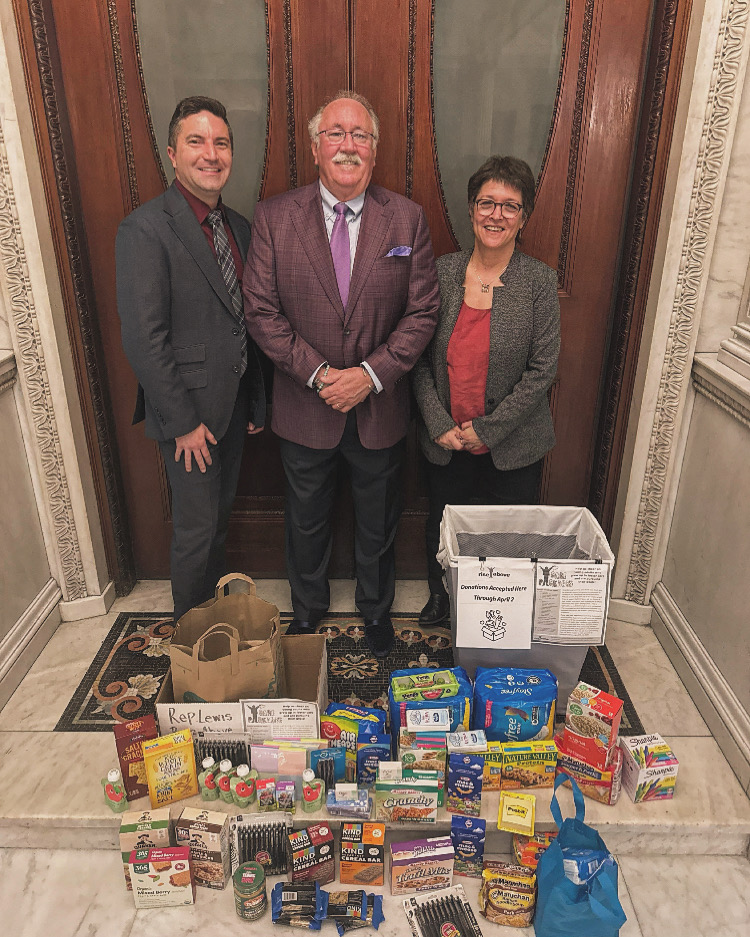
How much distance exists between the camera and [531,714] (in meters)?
1.95

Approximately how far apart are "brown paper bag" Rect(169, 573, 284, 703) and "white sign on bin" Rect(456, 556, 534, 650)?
0.53 meters

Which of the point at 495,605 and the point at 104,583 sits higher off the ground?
the point at 495,605

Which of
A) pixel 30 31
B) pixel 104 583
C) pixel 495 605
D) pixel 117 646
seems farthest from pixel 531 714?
pixel 30 31

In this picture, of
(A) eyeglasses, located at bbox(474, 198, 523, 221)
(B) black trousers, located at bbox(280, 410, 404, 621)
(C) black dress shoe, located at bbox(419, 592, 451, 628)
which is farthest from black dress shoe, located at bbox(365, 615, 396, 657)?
(A) eyeglasses, located at bbox(474, 198, 523, 221)

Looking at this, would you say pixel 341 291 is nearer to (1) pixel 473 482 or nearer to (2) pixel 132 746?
(1) pixel 473 482

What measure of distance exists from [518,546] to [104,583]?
155 cm

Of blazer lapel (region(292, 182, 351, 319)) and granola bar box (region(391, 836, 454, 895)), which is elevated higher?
blazer lapel (region(292, 182, 351, 319))

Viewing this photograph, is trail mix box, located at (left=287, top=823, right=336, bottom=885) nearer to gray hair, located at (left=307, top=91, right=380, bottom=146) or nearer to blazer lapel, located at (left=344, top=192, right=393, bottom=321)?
blazer lapel, located at (left=344, top=192, right=393, bottom=321)

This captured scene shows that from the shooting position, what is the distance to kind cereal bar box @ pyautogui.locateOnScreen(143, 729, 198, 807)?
72.9 inches

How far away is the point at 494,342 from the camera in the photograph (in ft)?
7.12

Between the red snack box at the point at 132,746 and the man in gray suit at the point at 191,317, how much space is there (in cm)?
60

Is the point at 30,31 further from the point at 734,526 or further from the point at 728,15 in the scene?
the point at 734,526

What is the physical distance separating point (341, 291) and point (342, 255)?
0.10 m

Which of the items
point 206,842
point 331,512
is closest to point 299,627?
point 331,512
